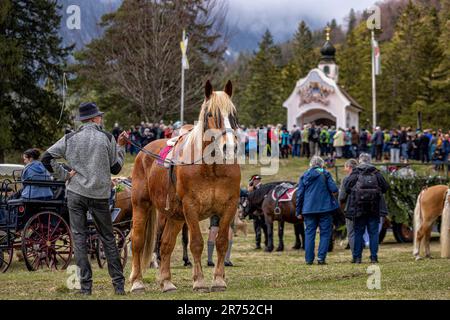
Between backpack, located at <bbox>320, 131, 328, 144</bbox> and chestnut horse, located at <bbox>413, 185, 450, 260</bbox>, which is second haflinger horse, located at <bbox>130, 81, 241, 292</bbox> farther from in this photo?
backpack, located at <bbox>320, 131, 328, 144</bbox>

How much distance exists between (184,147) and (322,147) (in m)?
33.3

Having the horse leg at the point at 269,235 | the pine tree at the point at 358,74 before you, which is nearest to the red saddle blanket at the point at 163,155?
the horse leg at the point at 269,235

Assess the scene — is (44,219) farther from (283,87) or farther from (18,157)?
(283,87)

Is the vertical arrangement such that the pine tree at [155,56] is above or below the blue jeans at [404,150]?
above

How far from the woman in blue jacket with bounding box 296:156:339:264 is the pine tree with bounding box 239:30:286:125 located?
5910cm

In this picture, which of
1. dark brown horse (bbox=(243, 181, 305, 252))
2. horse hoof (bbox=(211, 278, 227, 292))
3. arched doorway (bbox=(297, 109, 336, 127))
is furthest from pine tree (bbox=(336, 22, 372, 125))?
horse hoof (bbox=(211, 278, 227, 292))

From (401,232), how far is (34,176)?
1188 centimetres

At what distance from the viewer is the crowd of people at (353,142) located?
133ft

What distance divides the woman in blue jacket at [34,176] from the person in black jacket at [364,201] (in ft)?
19.2

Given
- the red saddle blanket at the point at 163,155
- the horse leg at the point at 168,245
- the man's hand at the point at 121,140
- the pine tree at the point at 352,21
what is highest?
the pine tree at the point at 352,21

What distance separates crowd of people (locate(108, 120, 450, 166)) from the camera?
1591 inches

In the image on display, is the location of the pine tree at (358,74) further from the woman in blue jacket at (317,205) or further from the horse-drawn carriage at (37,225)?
the horse-drawn carriage at (37,225)

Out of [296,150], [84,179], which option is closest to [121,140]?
[84,179]

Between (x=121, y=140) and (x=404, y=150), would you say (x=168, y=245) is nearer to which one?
(x=121, y=140)
